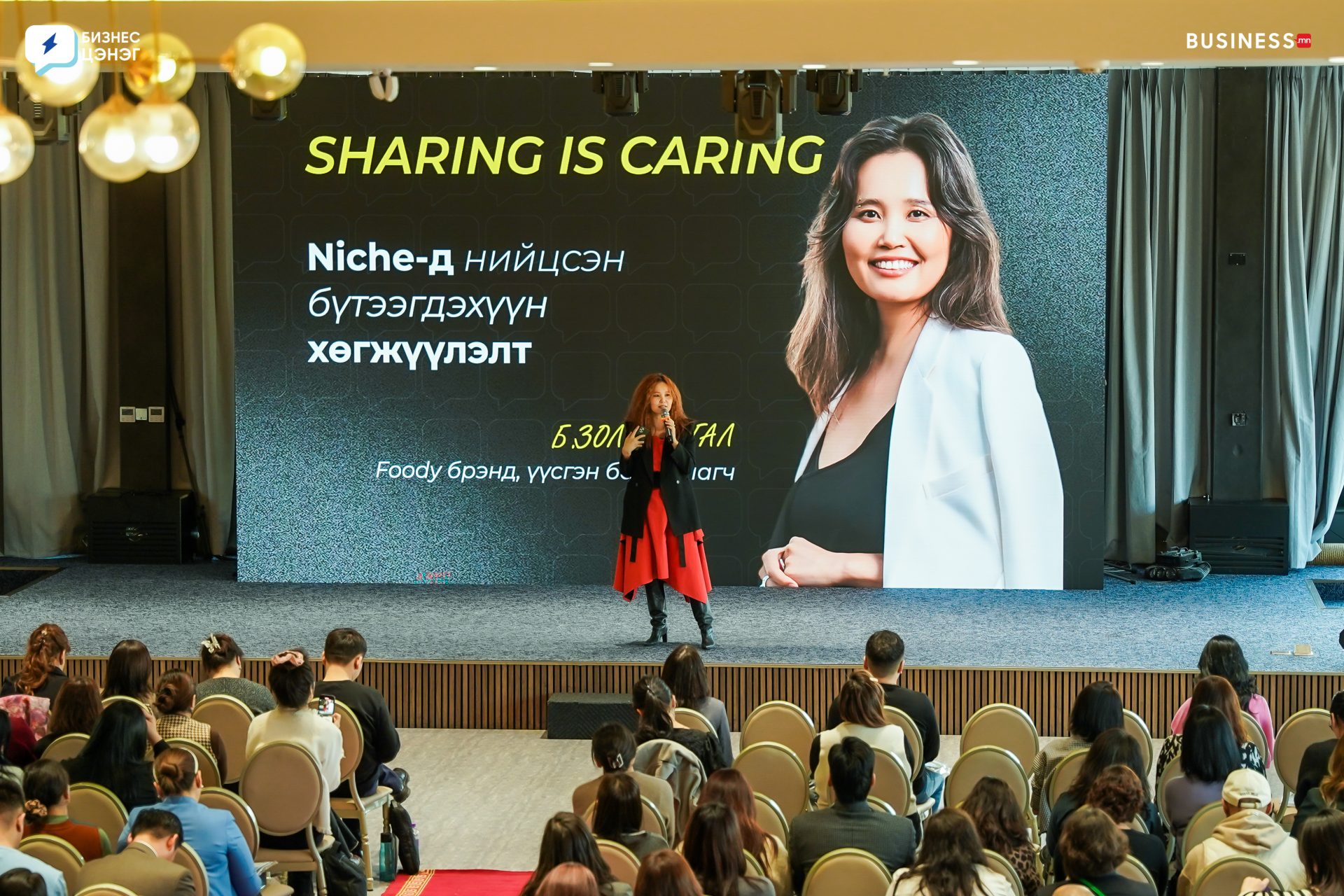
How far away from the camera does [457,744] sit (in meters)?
7.41

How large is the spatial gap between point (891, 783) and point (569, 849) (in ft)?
5.31

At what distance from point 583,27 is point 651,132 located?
3151 mm

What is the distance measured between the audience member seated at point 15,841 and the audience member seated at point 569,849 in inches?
43.0

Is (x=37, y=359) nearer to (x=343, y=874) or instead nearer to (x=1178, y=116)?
(x=343, y=874)

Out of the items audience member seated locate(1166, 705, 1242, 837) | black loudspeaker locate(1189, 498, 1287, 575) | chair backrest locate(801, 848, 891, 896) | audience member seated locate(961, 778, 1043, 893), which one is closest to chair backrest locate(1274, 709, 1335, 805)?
audience member seated locate(1166, 705, 1242, 837)

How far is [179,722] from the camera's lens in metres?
5.20

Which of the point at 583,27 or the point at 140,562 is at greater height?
the point at 583,27

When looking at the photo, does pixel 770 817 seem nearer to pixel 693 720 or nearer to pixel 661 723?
pixel 661 723

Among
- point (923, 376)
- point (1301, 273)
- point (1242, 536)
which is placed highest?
point (1301, 273)

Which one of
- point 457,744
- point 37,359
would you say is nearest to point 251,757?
point 457,744

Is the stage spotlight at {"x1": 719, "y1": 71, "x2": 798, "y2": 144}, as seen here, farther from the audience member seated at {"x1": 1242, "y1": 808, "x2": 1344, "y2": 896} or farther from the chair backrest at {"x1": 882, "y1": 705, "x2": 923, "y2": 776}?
the audience member seated at {"x1": 1242, "y1": 808, "x2": 1344, "y2": 896}

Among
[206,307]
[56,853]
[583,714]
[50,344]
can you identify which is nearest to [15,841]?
[56,853]

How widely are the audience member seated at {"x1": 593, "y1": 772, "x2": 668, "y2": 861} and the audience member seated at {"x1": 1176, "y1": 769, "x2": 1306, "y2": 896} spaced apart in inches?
52.6

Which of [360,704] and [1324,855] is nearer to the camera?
[1324,855]
